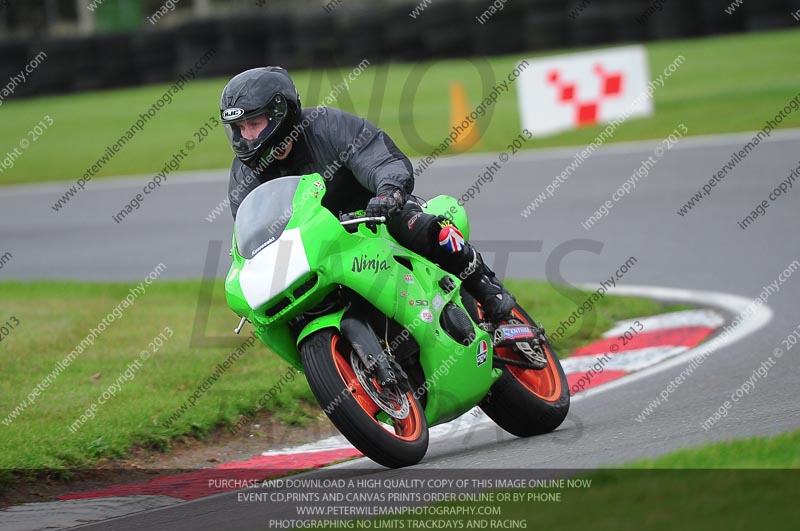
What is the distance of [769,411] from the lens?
5777 mm

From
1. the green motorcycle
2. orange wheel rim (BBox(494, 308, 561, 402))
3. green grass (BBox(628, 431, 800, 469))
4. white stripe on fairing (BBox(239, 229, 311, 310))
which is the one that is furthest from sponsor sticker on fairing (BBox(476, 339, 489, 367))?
green grass (BBox(628, 431, 800, 469))

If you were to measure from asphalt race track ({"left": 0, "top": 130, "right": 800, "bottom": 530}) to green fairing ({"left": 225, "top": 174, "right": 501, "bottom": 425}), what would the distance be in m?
0.39

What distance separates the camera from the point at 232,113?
18.4 ft

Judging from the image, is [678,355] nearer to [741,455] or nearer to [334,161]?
[334,161]

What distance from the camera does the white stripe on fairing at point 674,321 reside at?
8516 millimetres

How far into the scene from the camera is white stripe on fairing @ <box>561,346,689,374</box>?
7730mm

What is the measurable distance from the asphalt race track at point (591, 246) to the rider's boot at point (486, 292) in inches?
26.1

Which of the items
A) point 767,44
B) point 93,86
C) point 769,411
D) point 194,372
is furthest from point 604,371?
point 93,86

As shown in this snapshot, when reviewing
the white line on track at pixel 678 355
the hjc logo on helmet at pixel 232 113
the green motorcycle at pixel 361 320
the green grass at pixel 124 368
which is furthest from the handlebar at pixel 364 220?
the green grass at pixel 124 368

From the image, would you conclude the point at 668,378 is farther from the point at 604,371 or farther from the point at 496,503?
the point at 496,503

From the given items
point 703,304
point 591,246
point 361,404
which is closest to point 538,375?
point 361,404

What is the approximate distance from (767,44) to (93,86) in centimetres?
1615

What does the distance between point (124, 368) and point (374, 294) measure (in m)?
3.09

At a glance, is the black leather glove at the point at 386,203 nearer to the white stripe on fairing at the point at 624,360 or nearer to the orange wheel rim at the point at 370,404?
the orange wheel rim at the point at 370,404
